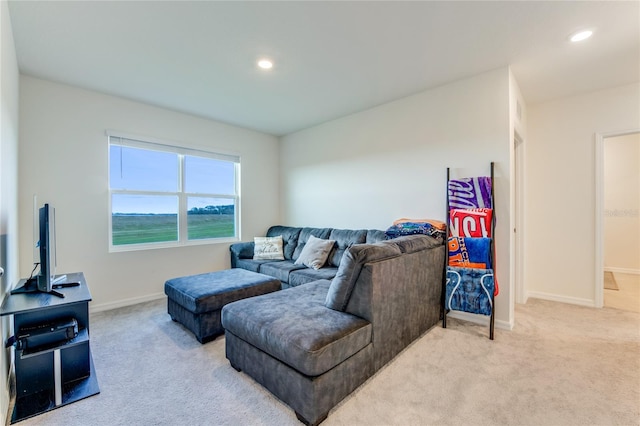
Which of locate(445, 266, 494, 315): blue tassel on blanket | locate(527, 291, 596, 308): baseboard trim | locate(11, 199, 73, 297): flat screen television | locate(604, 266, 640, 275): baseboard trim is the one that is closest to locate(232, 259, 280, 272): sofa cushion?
locate(11, 199, 73, 297): flat screen television

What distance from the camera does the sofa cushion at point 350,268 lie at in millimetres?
1838

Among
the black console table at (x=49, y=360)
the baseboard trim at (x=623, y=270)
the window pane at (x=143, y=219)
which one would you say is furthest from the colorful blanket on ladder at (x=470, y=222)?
the baseboard trim at (x=623, y=270)

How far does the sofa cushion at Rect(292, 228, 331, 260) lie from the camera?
4020mm

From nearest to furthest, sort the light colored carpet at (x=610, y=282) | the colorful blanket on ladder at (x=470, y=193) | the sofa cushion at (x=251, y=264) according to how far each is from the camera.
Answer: the colorful blanket on ladder at (x=470, y=193) → the sofa cushion at (x=251, y=264) → the light colored carpet at (x=610, y=282)

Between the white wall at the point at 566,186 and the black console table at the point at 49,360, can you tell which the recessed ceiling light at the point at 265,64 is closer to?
the black console table at the point at 49,360

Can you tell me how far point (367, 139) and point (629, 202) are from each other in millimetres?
4839

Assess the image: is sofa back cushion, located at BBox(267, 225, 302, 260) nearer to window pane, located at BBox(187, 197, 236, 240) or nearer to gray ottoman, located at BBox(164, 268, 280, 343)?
window pane, located at BBox(187, 197, 236, 240)

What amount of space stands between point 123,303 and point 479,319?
13.3 ft

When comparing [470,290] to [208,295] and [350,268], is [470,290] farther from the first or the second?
[208,295]

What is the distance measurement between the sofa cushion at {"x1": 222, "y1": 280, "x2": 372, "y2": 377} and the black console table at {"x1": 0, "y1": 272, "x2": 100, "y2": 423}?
955 mm

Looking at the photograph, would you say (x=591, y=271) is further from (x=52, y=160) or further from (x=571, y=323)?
(x=52, y=160)

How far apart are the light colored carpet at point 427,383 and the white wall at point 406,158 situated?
598 millimetres

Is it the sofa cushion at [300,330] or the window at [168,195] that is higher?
the window at [168,195]

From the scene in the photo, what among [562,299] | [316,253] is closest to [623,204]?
[562,299]
